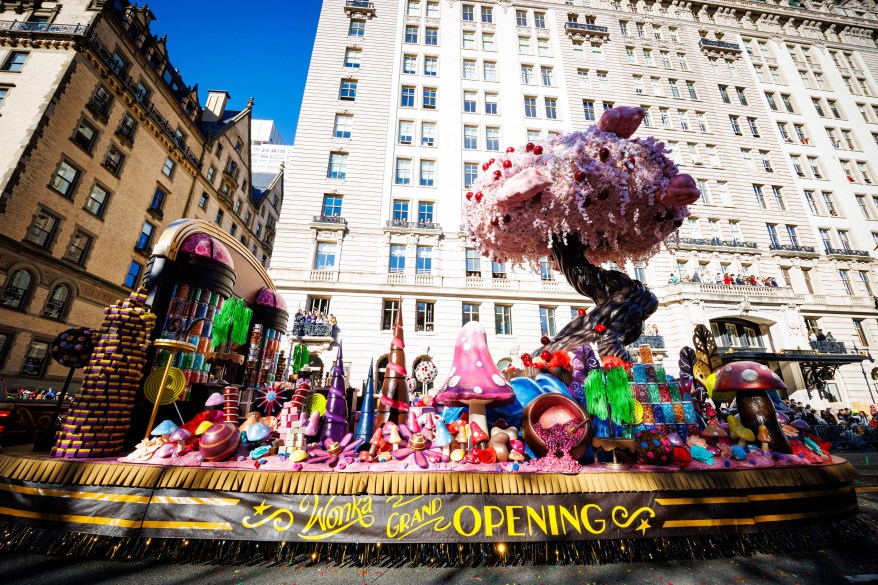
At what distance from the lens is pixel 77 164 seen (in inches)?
695

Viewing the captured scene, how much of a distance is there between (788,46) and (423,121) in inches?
1463

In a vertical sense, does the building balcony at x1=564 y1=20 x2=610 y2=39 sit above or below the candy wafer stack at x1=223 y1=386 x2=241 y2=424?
above

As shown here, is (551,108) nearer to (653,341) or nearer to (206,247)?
(653,341)

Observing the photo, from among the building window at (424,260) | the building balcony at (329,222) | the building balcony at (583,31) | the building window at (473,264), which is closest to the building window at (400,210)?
the building window at (424,260)

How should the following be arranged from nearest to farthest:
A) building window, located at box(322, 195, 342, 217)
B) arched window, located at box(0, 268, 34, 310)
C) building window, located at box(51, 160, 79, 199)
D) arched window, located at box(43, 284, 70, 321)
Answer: arched window, located at box(0, 268, 34, 310)
arched window, located at box(43, 284, 70, 321)
building window, located at box(51, 160, 79, 199)
building window, located at box(322, 195, 342, 217)

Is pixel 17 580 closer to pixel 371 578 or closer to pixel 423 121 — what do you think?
pixel 371 578

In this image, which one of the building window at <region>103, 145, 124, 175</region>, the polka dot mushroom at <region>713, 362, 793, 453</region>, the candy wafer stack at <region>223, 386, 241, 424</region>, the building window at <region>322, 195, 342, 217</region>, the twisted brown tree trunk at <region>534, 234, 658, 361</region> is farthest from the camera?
the building window at <region>322, 195, 342, 217</region>

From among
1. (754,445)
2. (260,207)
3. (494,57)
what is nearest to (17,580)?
(754,445)

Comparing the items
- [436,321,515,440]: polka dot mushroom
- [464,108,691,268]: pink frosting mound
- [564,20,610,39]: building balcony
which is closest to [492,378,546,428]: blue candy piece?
[436,321,515,440]: polka dot mushroom

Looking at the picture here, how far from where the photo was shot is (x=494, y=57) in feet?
81.7

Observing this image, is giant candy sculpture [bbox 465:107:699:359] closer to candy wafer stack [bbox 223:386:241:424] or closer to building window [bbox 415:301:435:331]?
candy wafer stack [bbox 223:386:241:424]

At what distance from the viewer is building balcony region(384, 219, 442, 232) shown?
20.2m

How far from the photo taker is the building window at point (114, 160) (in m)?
19.3

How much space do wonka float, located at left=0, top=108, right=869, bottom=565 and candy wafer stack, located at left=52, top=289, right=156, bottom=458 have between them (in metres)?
0.02
